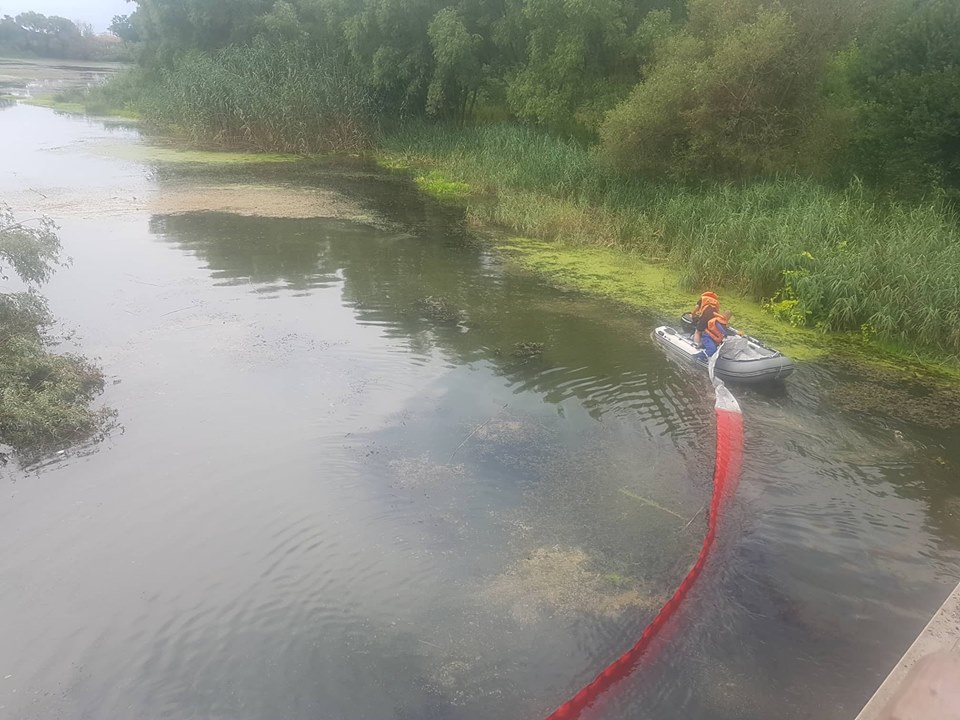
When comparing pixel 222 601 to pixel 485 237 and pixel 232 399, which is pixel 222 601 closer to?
pixel 232 399

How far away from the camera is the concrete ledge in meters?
3.42

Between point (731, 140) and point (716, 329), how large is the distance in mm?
5439

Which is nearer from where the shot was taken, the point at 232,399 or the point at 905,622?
the point at 905,622

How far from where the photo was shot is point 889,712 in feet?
11.2

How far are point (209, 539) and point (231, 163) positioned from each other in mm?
16526

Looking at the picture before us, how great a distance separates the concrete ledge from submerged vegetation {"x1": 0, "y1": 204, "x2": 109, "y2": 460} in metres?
6.34

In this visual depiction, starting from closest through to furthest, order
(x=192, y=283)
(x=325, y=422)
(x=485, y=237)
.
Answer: (x=325, y=422) < (x=192, y=283) < (x=485, y=237)

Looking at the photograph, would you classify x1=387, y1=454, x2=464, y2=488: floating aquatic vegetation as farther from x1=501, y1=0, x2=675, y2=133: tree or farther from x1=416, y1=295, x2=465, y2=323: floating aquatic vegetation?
x1=501, y1=0, x2=675, y2=133: tree

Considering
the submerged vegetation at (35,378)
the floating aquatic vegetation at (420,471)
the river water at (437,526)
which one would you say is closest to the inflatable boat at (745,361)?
the river water at (437,526)


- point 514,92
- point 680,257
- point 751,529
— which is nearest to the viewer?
point 751,529

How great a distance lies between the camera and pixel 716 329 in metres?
8.12

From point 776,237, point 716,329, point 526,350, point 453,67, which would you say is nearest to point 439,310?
point 526,350

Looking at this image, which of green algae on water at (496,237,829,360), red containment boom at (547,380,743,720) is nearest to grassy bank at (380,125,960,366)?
green algae on water at (496,237,829,360)

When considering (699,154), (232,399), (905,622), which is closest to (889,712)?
(905,622)
